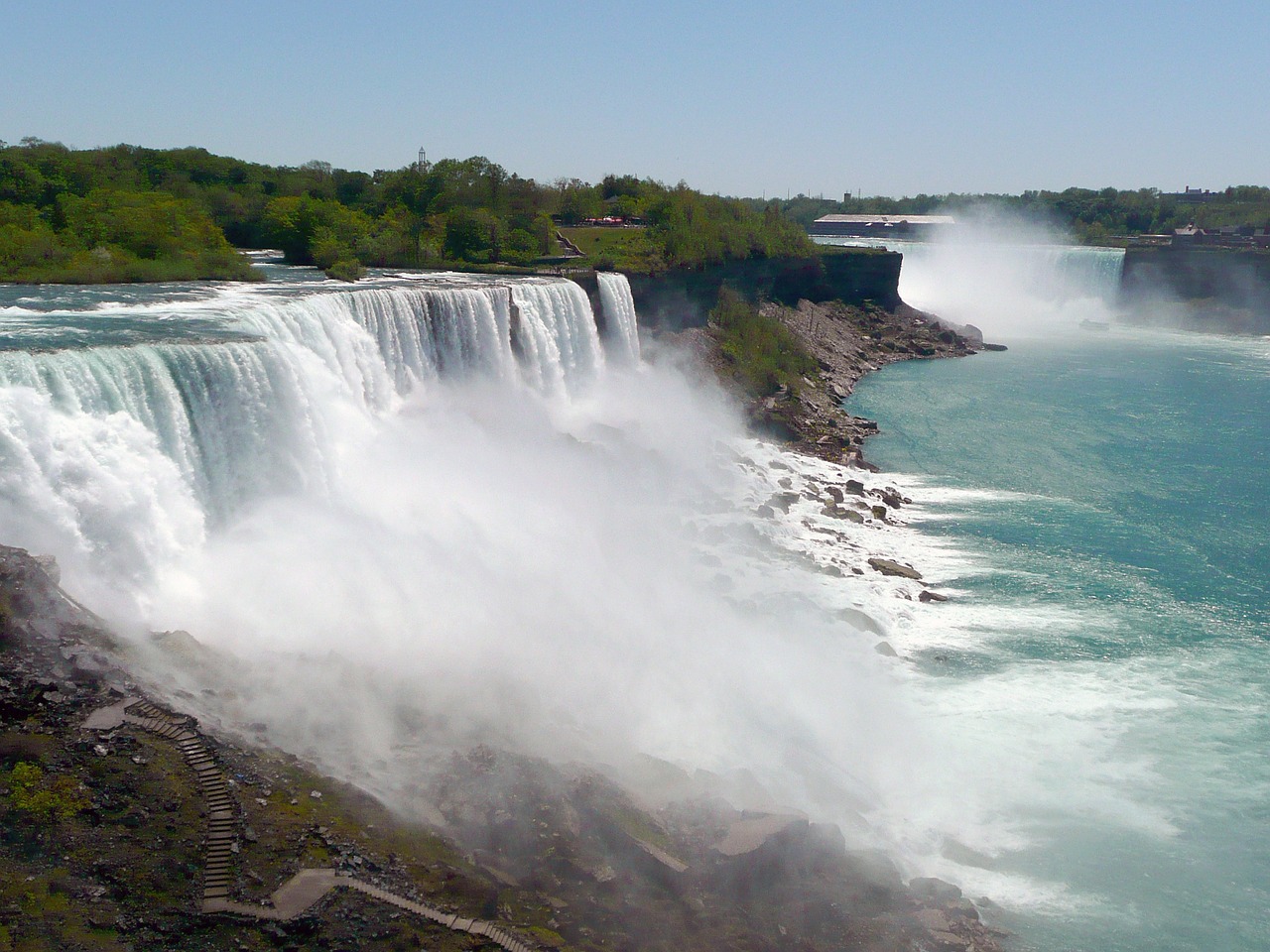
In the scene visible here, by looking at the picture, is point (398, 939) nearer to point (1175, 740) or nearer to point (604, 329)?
point (1175, 740)

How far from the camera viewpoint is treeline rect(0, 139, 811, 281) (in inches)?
1152

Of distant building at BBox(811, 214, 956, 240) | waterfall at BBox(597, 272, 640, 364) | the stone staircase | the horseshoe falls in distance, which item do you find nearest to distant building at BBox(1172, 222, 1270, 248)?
distant building at BBox(811, 214, 956, 240)

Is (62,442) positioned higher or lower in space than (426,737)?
higher

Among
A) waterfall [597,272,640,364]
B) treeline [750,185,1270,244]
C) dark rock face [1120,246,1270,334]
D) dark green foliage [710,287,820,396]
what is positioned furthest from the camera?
treeline [750,185,1270,244]

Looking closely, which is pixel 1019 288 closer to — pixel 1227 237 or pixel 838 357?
pixel 1227 237

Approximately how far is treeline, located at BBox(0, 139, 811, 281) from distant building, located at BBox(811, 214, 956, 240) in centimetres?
4542

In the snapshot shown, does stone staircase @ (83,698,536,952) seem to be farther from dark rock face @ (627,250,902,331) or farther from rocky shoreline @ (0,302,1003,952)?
dark rock face @ (627,250,902,331)

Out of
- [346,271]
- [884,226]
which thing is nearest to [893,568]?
[346,271]

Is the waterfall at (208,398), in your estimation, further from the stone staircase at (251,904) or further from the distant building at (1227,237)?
the distant building at (1227,237)

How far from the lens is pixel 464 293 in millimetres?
26391

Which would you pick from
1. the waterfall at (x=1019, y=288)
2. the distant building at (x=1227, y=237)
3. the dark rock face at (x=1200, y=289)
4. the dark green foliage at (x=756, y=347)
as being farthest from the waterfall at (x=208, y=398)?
the distant building at (x=1227, y=237)

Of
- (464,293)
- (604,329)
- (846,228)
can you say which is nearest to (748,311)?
(604,329)

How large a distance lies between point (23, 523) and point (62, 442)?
141 cm

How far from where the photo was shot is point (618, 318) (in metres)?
34.3
